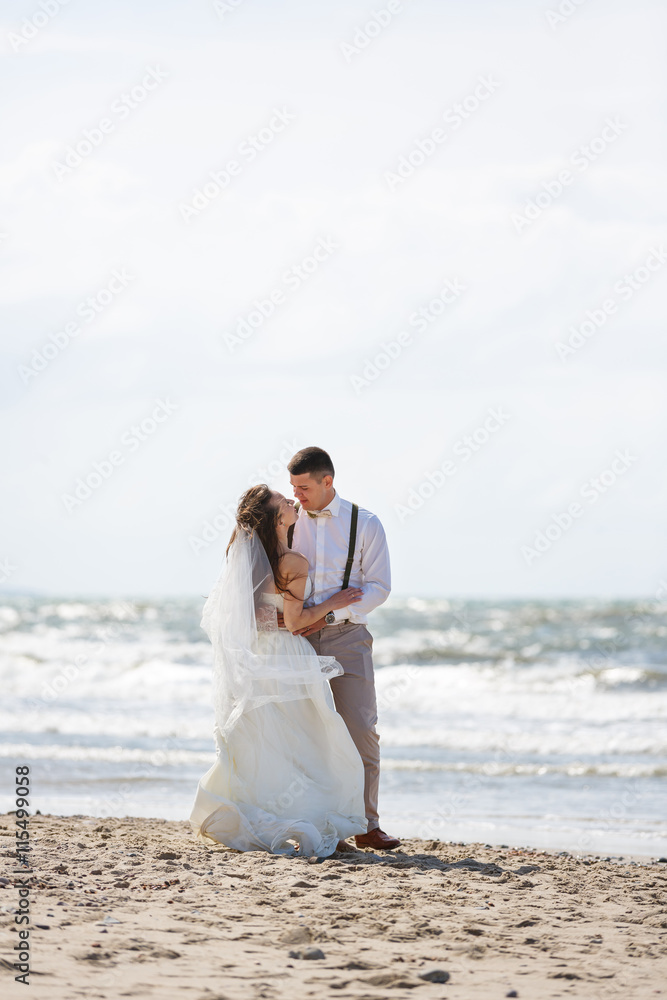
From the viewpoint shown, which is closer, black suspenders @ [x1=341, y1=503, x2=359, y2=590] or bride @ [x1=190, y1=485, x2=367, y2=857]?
bride @ [x1=190, y1=485, x2=367, y2=857]

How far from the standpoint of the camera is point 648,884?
5.09 m

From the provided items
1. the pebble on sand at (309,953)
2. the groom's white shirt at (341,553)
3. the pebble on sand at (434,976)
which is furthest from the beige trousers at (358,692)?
the pebble on sand at (434,976)

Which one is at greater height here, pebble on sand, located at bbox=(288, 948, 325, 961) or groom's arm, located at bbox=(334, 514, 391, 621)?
groom's arm, located at bbox=(334, 514, 391, 621)

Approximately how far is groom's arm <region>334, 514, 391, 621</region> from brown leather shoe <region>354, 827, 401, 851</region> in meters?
1.22

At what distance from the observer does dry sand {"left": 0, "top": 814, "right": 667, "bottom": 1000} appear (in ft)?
10.9

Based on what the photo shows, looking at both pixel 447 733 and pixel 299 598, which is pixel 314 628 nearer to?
pixel 299 598

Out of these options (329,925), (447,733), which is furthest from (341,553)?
(447,733)

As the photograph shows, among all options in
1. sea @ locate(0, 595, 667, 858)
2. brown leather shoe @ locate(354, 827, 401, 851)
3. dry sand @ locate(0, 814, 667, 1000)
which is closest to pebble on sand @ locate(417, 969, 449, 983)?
dry sand @ locate(0, 814, 667, 1000)

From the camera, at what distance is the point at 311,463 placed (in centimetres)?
535

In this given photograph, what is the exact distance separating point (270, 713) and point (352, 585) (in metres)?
0.84

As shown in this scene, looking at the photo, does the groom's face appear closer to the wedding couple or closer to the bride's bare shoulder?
the wedding couple

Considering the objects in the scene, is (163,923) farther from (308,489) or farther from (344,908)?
(308,489)

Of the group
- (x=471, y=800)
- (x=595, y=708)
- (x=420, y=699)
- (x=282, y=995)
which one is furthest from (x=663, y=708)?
(x=282, y=995)

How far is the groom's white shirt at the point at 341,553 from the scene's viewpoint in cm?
554
